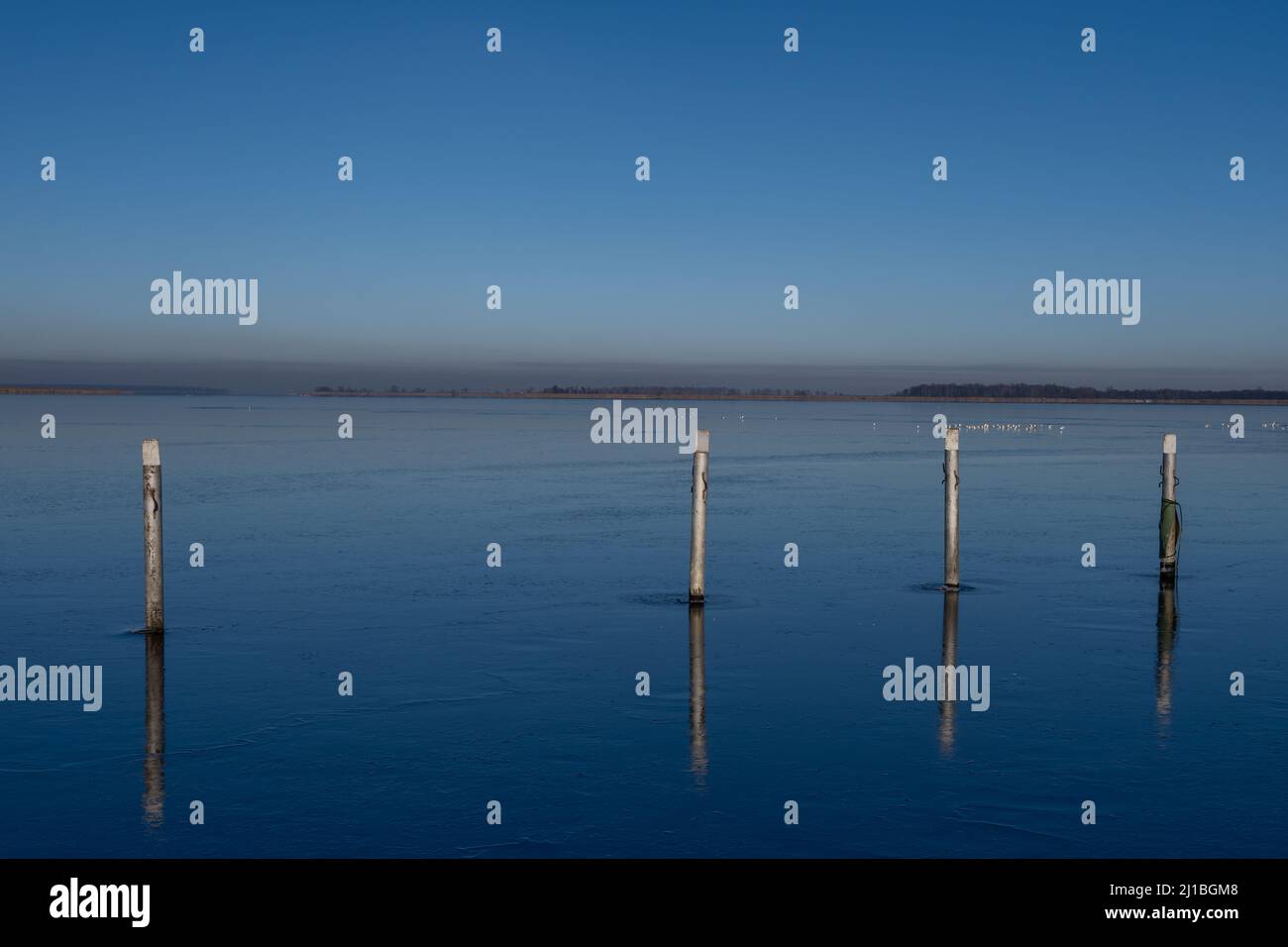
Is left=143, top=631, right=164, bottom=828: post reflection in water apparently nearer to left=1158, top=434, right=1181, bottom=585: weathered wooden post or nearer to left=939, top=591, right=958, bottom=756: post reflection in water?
left=939, top=591, right=958, bottom=756: post reflection in water

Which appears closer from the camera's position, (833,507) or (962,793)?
(962,793)

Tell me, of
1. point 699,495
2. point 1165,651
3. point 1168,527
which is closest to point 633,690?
point 699,495

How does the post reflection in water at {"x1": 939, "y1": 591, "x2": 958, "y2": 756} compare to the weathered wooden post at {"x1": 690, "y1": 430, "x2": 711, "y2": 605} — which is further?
the weathered wooden post at {"x1": 690, "y1": 430, "x2": 711, "y2": 605}

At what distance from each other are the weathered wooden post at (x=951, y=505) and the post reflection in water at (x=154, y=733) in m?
12.9

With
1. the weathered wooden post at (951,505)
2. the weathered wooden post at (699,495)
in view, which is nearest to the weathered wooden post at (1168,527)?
the weathered wooden post at (951,505)

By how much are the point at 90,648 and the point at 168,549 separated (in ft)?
39.1

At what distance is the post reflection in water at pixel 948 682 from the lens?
14.1 m

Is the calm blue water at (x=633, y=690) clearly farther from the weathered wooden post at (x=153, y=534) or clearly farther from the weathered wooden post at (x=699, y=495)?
the weathered wooden post at (x=699, y=495)

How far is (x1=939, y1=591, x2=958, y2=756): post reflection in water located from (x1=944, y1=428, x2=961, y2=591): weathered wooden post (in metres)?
0.50

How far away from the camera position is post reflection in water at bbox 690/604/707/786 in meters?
13.2

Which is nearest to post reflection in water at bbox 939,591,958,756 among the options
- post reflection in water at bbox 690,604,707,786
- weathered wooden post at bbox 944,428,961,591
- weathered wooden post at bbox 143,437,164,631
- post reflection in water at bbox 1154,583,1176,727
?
weathered wooden post at bbox 944,428,961,591
